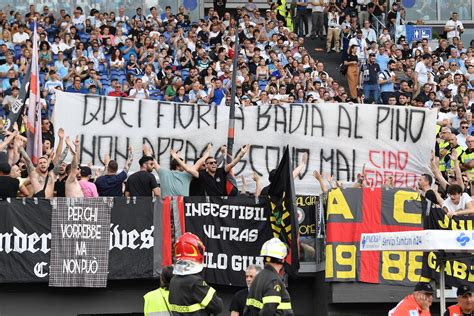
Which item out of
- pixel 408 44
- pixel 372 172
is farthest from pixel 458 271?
pixel 408 44

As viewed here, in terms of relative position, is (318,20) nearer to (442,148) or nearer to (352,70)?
(352,70)

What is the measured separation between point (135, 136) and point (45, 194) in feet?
9.98

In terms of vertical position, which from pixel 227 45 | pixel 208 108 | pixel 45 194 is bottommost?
pixel 45 194

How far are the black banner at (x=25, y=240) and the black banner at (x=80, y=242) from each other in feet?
0.38

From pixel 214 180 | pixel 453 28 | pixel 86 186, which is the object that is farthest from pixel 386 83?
pixel 86 186

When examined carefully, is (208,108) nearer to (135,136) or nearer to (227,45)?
(135,136)

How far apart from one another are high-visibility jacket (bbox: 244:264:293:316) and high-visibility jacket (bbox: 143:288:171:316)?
80 cm

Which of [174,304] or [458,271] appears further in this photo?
[458,271]

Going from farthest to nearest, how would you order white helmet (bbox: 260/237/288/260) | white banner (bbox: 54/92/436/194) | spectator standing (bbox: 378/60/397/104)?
spectator standing (bbox: 378/60/397/104) < white banner (bbox: 54/92/436/194) < white helmet (bbox: 260/237/288/260)

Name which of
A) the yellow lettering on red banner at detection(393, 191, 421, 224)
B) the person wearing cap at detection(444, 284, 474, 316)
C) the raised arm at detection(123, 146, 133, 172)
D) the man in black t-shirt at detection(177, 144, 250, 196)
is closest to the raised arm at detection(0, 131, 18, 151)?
the raised arm at detection(123, 146, 133, 172)

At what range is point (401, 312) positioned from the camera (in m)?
12.8

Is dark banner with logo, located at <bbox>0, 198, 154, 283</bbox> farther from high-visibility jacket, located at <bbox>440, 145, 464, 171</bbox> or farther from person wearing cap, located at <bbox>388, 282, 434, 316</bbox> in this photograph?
high-visibility jacket, located at <bbox>440, 145, 464, 171</bbox>

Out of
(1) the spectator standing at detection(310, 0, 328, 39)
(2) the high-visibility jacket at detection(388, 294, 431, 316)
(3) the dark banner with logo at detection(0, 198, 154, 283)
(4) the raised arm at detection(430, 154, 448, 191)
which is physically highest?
(1) the spectator standing at detection(310, 0, 328, 39)

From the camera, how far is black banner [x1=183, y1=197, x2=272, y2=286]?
17.6 meters
